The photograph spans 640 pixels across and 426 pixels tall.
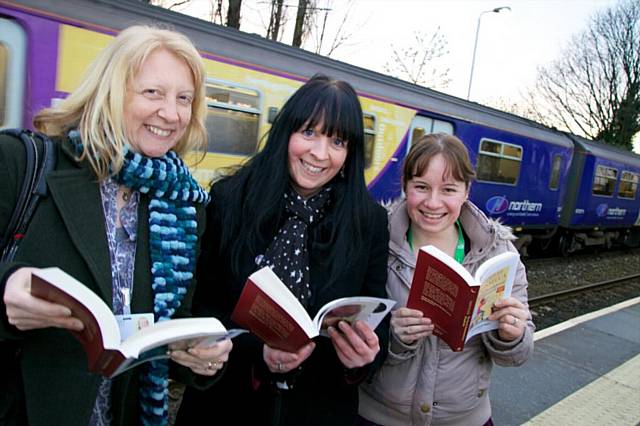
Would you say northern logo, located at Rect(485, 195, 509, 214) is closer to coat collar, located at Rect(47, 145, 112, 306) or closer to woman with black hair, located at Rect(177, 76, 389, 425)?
woman with black hair, located at Rect(177, 76, 389, 425)

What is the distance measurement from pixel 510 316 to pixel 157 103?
4.75 ft

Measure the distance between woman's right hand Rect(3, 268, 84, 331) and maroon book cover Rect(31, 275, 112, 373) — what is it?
2 centimetres

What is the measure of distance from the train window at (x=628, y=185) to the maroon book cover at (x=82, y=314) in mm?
16584

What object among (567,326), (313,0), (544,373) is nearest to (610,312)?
A: (567,326)

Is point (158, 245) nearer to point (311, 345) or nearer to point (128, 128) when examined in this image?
point (128, 128)

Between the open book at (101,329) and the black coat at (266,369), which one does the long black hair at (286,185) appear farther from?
the open book at (101,329)

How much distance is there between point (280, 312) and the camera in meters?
1.34

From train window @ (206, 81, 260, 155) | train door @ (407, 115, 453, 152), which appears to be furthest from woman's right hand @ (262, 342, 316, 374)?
A: train door @ (407, 115, 453, 152)

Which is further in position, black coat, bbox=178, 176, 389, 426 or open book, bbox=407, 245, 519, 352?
black coat, bbox=178, 176, 389, 426

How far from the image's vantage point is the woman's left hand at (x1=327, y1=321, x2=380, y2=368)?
1.63m

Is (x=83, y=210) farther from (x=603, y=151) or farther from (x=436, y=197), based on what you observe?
(x=603, y=151)

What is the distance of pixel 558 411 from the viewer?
3875mm

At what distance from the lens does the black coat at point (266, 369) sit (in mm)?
1774

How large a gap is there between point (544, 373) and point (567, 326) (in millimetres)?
1800
